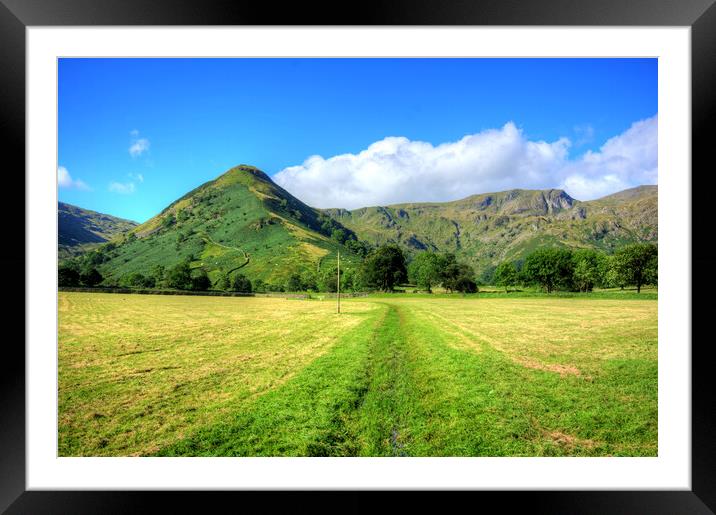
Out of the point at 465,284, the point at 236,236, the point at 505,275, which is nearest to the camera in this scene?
the point at 505,275

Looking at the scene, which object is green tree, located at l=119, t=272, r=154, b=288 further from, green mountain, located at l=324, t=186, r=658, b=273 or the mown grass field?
green mountain, located at l=324, t=186, r=658, b=273

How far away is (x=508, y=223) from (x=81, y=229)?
29.5ft

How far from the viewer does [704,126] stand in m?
2.15

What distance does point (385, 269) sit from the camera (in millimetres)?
8344

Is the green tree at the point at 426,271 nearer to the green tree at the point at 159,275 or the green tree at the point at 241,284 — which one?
the green tree at the point at 241,284

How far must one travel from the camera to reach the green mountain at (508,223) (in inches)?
221

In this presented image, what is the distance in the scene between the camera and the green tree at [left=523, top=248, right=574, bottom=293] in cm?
657

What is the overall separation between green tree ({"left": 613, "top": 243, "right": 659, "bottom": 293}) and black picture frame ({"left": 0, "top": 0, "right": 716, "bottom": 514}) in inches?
167

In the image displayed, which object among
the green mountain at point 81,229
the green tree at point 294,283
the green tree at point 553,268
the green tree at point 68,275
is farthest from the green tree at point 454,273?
the green tree at point 68,275

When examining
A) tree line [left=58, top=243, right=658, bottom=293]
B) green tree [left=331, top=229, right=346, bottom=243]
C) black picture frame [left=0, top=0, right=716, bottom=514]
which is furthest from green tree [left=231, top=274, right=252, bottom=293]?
black picture frame [left=0, top=0, right=716, bottom=514]
